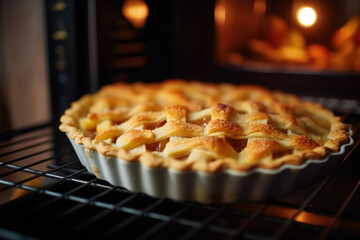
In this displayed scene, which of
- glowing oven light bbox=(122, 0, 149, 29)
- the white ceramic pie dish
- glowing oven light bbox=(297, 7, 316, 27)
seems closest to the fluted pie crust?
the white ceramic pie dish

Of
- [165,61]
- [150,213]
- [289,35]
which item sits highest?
[289,35]

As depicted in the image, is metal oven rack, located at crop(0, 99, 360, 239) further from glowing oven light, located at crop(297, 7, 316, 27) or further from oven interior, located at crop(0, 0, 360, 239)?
glowing oven light, located at crop(297, 7, 316, 27)

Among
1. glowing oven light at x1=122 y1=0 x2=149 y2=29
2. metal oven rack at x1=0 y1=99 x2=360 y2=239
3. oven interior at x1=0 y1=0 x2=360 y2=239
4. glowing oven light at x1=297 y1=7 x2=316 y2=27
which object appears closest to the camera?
metal oven rack at x1=0 y1=99 x2=360 y2=239

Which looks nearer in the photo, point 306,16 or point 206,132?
point 206,132

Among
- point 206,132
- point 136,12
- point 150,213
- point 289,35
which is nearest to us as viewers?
point 150,213

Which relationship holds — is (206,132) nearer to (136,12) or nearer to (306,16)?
(136,12)

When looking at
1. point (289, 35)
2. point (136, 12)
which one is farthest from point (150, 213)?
point (289, 35)
